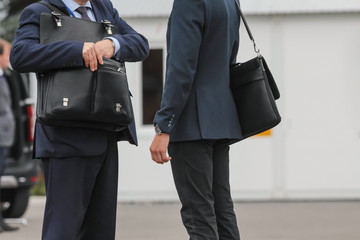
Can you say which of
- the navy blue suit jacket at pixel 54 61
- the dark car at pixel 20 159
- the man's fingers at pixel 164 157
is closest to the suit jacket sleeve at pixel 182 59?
the man's fingers at pixel 164 157

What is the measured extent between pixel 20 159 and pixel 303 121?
3679mm

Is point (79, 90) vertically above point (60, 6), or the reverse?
point (60, 6)

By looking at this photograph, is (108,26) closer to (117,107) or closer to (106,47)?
(106,47)

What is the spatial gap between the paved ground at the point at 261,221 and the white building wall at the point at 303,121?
34 cm

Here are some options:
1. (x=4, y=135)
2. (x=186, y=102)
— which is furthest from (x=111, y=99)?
(x=4, y=135)

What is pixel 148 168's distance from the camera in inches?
402

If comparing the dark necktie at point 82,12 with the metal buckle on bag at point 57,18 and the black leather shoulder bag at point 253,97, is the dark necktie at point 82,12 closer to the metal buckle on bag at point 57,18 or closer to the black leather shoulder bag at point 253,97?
the metal buckle on bag at point 57,18

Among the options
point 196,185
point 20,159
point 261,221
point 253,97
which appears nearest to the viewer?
point 196,185

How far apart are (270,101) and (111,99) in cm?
95

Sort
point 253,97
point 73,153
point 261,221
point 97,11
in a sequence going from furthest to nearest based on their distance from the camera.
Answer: point 261,221
point 253,97
point 97,11
point 73,153

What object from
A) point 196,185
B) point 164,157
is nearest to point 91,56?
point 164,157

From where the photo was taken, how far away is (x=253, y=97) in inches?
162

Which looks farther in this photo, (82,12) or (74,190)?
(82,12)

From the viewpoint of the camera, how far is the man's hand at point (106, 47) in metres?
3.59
